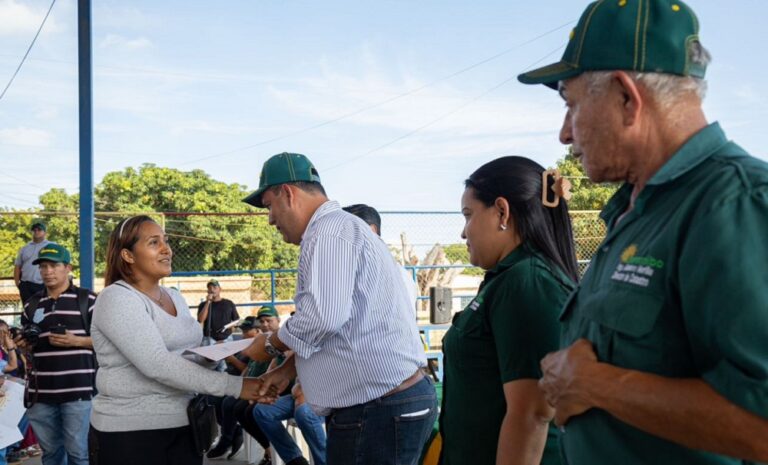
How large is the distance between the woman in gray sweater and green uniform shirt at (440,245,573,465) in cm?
131

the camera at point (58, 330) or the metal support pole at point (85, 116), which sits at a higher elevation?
the metal support pole at point (85, 116)

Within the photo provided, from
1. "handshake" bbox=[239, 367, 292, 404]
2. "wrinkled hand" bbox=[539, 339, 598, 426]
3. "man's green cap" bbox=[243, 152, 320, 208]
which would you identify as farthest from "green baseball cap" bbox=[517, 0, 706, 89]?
"handshake" bbox=[239, 367, 292, 404]

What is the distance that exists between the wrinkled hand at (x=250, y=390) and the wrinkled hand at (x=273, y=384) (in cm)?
2

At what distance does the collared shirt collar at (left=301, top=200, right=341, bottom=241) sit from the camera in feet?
10.6

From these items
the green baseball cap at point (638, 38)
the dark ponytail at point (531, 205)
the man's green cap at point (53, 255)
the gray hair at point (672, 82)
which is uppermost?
the green baseball cap at point (638, 38)

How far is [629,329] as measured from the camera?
1.29 metres

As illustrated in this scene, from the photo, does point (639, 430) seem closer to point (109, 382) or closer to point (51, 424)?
point (109, 382)

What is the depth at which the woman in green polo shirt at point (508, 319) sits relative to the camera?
2.04 m

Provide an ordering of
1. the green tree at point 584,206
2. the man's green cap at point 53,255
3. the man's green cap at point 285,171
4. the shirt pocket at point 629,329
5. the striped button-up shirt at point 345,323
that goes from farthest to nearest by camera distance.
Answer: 1. the green tree at point 584,206
2. the man's green cap at point 53,255
3. the man's green cap at point 285,171
4. the striped button-up shirt at point 345,323
5. the shirt pocket at point 629,329

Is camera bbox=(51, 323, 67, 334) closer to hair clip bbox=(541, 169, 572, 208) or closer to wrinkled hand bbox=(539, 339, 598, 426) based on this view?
hair clip bbox=(541, 169, 572, 208)

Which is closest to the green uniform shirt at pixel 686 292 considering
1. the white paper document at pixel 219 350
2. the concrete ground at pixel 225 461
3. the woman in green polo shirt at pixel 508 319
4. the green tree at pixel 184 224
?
the woman in green polo shirt at pixel 508 319

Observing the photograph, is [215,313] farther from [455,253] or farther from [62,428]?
[62,428]

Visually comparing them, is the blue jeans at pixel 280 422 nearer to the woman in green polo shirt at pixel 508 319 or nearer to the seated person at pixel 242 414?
the seated person at pixel 242 414

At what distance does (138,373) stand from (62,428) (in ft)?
9.97
